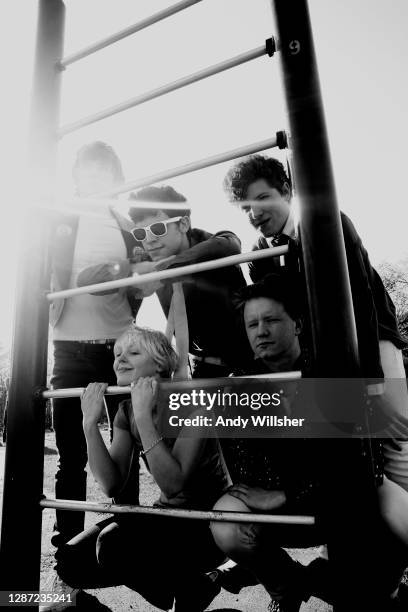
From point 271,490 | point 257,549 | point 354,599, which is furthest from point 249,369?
point 354,599

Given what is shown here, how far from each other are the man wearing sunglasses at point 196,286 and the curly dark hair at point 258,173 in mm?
292

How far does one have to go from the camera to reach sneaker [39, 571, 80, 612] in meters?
1.61

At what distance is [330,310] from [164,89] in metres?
0.80

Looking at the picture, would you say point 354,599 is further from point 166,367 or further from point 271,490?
point 166,367

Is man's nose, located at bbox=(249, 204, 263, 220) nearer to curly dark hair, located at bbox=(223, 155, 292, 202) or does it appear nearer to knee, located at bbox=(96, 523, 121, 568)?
curly dark hair, located at bbox=(223, 155, 292, 202)

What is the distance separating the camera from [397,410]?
4.62 feet

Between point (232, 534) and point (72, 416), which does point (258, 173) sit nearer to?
point (72, 416)

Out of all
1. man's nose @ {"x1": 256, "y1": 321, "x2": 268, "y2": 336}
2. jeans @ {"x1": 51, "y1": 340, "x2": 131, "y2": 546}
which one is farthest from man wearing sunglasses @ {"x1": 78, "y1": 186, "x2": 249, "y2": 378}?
jeans @ {"x1": 51, "y1": 340, "x2": 131, "y2": 546}

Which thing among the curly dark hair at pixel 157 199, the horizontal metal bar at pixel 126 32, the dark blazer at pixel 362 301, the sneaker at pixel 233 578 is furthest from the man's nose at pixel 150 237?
the sneaker at pixel 233 578

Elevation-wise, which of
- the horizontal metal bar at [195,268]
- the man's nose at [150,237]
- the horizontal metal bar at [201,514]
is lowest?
the horizontal metal bar at [201,514]

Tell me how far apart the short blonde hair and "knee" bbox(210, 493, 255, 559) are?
0.57 meters

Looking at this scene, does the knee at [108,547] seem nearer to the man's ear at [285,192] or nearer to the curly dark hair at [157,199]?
the curly dark hair at [157,199]

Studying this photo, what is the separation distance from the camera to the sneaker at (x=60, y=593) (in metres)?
1.61

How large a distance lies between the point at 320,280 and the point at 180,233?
138cm
